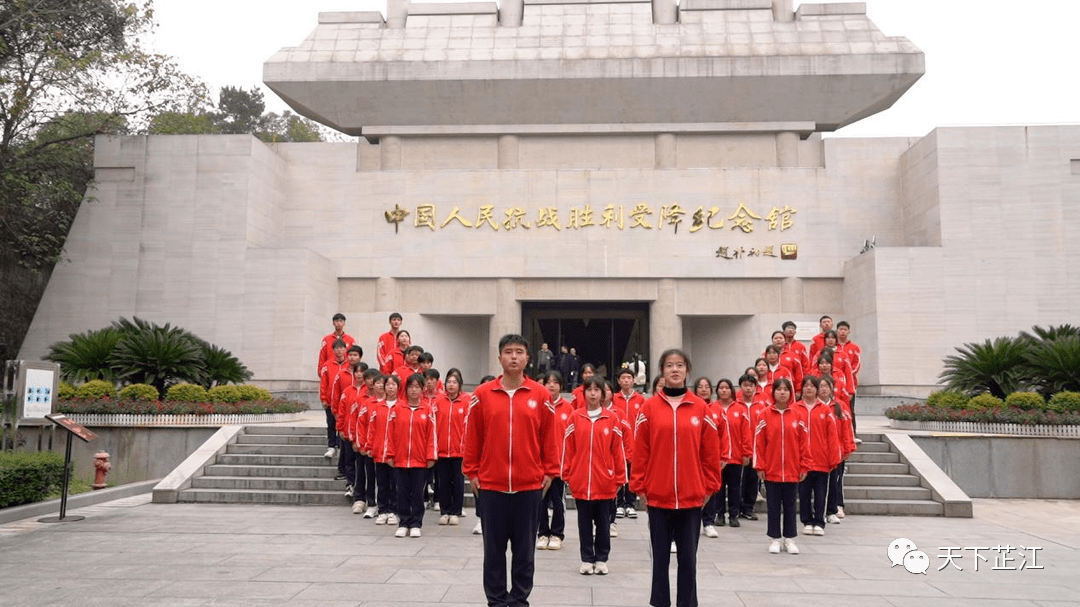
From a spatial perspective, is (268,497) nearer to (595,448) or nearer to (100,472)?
(100,472)

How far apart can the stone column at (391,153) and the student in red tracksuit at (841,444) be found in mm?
16771

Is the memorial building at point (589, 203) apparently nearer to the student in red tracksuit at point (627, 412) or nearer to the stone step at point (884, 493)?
the stone step at point (884, 493)

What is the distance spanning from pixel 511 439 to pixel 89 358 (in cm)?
1356

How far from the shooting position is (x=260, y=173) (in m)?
21.3

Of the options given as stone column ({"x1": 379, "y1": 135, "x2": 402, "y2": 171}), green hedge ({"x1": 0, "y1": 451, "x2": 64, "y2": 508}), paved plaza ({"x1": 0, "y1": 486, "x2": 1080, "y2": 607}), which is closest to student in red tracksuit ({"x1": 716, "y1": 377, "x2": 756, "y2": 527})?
paved plaza ({"x1": 0, "y1": 486, "x2": 1080, "y2": 607})

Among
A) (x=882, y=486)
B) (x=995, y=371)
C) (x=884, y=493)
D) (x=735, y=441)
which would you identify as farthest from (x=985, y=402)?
(x=735, y=441)

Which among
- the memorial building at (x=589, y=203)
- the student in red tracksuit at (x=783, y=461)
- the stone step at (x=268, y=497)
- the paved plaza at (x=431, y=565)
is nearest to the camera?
the paved plaza at (x=431, y=565)

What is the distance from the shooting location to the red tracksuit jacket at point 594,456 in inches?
244

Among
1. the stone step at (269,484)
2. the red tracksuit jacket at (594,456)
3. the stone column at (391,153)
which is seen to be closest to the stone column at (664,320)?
the stone column at (391,153)

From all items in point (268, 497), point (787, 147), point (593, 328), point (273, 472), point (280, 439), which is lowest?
point (268, 497)

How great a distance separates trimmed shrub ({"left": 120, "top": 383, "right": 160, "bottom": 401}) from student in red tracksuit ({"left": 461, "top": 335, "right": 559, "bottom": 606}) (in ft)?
35.7

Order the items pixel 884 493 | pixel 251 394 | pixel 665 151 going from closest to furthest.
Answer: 1. pixel 884 493
2. pixel 251 394
3. pixel 665 151

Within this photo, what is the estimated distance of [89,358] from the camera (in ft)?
48.4

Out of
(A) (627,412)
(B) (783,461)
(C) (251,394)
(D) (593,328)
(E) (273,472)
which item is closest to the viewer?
(B) (783,461)
